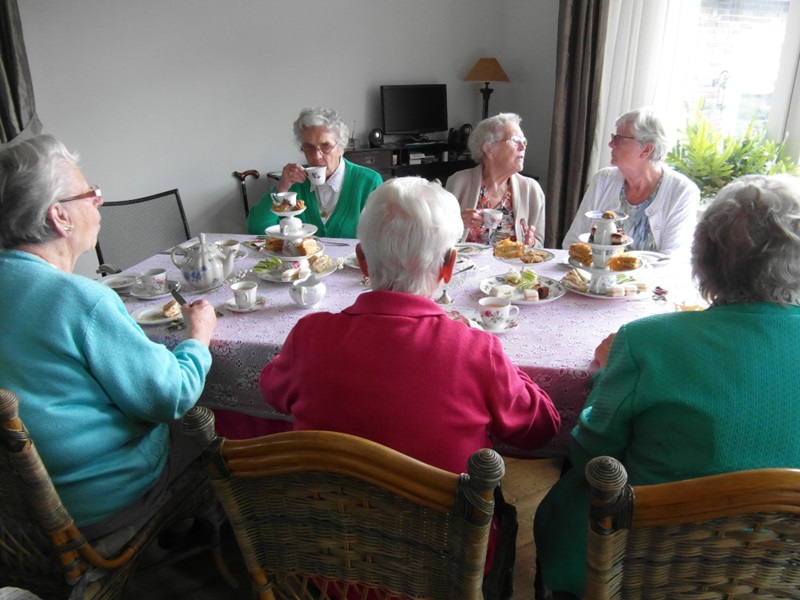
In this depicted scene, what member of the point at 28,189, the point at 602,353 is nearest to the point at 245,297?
the point at 28,189

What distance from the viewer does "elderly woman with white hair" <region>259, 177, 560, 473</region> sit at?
3.13 feet

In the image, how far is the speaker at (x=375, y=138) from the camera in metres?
4.36

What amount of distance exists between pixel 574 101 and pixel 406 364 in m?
3.44

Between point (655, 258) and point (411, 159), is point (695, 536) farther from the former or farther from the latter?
point (411, 159)

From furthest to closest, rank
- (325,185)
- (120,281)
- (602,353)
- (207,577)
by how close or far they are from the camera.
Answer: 1. (325,185)
2. (120,281)
3. (207,577)
4. (602,353)

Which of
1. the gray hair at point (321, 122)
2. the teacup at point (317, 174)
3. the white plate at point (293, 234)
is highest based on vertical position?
the gray hair at point (321, 122)

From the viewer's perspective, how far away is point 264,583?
0.92 metres

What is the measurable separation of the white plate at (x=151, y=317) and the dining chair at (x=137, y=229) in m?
1.04

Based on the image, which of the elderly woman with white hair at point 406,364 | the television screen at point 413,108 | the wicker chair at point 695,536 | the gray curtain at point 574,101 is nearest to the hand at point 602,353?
the elderly woman with white hair at point 406,364

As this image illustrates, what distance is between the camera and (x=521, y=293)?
1.69m

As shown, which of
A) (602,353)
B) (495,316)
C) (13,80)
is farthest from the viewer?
(13,80)

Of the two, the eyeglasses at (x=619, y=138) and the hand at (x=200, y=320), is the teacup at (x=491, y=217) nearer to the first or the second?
the eyeglasses at (x=619, y=138)

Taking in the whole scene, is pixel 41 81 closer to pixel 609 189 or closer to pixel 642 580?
pixel 609 189

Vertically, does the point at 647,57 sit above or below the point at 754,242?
above
